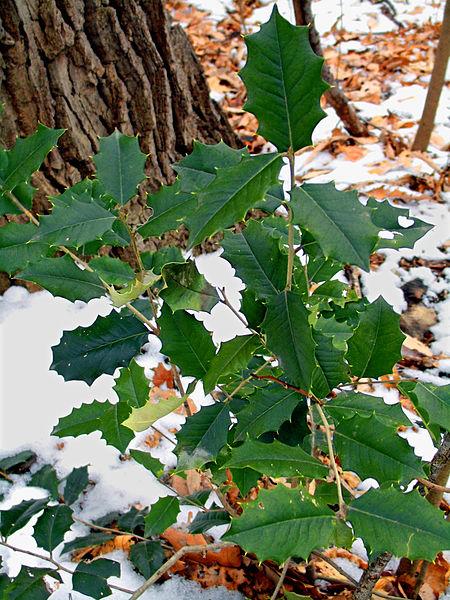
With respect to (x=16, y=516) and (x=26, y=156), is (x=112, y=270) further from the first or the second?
(x=16, y=516)

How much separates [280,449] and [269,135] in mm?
394

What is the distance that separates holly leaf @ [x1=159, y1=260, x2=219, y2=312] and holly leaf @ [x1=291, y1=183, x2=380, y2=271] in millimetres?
282

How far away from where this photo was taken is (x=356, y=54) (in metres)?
3.62

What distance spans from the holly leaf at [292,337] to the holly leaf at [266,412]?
106 millimetres

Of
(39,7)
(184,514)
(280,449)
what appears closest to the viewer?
(280,449)

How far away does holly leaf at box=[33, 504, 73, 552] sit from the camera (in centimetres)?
122

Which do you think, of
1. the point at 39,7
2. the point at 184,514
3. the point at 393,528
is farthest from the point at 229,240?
the point at 39,7

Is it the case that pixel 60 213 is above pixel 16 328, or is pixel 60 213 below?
above

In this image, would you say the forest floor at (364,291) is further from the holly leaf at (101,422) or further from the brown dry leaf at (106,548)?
the holly leaf at (101,422)

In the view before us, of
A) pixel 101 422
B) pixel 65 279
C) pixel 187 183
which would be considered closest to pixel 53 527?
pixel 101 422

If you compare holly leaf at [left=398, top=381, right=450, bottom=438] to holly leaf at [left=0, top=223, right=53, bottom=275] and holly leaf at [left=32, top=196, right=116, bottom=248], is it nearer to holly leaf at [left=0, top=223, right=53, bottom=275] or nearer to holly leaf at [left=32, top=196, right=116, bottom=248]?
holly leaf at [left=32, top=196, right=116, bottom=248]

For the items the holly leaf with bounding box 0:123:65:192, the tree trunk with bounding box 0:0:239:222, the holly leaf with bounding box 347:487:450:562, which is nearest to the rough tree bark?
the tree trunk with bounding box 0:0:239:222

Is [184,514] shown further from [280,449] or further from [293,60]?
[293,60]

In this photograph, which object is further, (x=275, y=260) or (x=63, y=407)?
(x=63, y=407)
